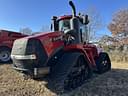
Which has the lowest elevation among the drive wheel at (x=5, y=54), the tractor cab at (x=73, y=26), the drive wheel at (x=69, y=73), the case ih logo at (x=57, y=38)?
the drive wheel at (x=69, y=73)

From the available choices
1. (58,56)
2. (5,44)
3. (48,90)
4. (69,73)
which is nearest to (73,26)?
(58,56)

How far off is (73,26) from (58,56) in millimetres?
1339

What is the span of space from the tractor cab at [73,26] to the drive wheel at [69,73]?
730 mm

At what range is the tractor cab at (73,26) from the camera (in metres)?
7.26

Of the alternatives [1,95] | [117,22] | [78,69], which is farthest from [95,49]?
[117,22]

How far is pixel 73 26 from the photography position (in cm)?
745

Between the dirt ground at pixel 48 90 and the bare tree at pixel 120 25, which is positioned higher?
the bare tree at pixel 120 25

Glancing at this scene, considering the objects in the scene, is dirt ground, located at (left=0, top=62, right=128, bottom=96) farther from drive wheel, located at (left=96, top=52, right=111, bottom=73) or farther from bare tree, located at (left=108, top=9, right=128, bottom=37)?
bare tree, located at (left=108, top=9, right=128, bottom=37)

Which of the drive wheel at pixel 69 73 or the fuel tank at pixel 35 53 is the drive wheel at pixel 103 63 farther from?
the fuel tank at pixel 35 53

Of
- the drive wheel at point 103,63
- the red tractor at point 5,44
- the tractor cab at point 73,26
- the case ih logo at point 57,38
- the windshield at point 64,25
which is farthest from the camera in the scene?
the red tractor at point 5,44

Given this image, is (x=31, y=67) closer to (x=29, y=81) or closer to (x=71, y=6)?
(x=29, y=81)

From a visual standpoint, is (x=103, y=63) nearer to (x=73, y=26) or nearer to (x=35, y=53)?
(x=73, y=26)

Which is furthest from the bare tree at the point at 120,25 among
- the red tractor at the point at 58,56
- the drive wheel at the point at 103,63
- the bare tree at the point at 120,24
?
the red tractor at the point at 58,56

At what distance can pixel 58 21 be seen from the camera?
809 centimetres
